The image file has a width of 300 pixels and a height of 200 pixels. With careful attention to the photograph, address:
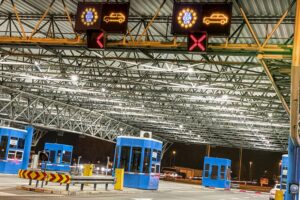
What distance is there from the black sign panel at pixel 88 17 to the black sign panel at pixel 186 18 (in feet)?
7.90

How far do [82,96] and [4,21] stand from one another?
1709 centimetres

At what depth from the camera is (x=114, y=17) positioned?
12.5m

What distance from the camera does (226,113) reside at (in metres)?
36.2

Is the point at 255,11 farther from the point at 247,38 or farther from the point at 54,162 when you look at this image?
the point at 54,162

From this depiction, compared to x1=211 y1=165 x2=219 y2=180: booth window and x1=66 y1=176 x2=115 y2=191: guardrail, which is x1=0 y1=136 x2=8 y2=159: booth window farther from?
x1=211 y1=165 x2=219 y2=180: booth window

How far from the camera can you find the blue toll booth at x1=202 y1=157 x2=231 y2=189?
40.3m

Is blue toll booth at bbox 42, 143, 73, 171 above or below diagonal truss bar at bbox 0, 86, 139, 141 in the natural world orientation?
below

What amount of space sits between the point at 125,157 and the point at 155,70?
A: 6.86m

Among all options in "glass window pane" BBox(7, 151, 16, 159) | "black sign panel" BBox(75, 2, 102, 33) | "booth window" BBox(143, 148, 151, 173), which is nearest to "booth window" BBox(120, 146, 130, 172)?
"booth window" BBox(143, 148, 151, 173)

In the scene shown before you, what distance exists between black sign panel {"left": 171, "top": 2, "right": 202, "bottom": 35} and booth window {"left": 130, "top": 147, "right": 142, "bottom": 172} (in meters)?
13.8

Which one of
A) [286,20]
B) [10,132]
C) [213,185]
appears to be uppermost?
[286,20]

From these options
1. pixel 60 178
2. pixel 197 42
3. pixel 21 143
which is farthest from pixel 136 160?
pixel 197 42

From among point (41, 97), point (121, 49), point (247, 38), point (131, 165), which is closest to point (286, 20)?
point (247, 38)

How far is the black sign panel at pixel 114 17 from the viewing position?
12.4 metres
